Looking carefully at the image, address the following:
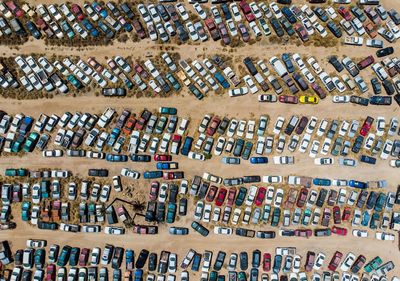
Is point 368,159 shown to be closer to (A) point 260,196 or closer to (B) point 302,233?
(B) point 302,233

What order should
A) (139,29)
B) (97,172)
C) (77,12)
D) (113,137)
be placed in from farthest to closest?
1. (77,12)
2. (139,29)
3. (113,137)
4. (97,172)

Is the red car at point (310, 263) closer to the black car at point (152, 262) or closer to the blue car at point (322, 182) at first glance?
the blue car at point (322, 182)

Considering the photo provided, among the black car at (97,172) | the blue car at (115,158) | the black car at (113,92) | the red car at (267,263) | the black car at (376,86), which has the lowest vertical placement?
the red car at (267,263)


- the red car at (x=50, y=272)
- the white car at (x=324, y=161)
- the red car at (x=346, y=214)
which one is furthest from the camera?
the white car at (x=324, y=161)

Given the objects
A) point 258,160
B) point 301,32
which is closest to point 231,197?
point 258,160

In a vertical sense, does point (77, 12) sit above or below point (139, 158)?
above

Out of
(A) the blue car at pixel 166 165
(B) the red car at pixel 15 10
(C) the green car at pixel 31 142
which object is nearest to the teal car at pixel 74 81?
(C) the green car at pixel 31 142

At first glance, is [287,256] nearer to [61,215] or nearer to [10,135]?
[61,215]
